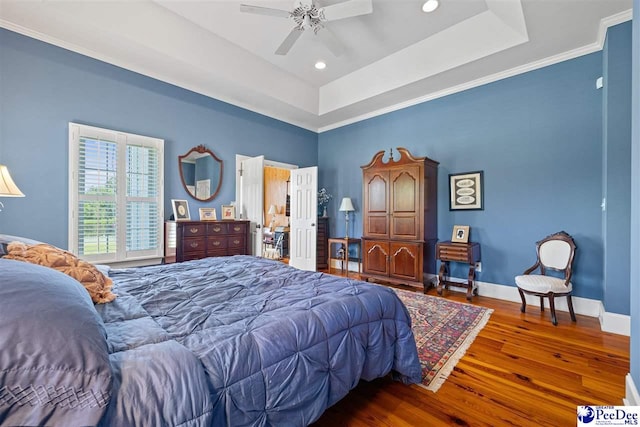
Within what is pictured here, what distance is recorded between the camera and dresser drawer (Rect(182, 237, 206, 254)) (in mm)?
3527

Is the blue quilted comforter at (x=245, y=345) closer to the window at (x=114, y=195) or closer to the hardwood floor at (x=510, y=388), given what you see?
the hardwood floor at (x=510, y=388)

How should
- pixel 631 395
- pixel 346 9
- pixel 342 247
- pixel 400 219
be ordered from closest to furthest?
pixel 631 395 < pixel 346 9 < pixel 400 219 < pixel 342 247

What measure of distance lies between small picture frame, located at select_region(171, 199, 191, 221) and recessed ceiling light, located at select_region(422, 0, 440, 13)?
3885 mm

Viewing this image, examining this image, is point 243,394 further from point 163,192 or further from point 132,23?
point 132,23

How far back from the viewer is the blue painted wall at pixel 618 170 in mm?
2496

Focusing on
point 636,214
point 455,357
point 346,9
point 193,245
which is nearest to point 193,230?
point 193,245

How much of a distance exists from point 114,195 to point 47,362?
333cm

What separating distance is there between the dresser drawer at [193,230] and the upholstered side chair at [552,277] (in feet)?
12.9

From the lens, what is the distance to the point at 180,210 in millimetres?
3781

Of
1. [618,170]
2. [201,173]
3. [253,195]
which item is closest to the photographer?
[618,170]

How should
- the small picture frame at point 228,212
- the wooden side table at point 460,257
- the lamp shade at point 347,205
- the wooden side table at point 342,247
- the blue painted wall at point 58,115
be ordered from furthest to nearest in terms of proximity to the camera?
the lamp shade at point 347,205
the wooden side table at point 342,247
the small picture frame at point 228,212
the wooden side table at point 460,257
the blue painted wall at point 58,115

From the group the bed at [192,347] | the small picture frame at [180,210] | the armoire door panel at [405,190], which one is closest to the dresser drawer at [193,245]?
the small picture frame at [180,210]

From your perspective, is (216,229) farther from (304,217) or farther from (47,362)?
(47,362)

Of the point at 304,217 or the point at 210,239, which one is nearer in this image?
the point at 210,239
